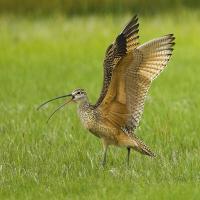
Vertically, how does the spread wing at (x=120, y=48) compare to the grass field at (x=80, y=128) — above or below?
above

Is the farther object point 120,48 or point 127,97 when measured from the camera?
point 127,97

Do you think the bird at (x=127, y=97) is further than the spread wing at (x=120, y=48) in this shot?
Yes

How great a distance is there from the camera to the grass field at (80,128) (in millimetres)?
8258

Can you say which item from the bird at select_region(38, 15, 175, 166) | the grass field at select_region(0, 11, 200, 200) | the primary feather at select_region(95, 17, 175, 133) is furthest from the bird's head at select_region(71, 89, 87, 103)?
the grass field at select_region(0, 11, 200, 200)

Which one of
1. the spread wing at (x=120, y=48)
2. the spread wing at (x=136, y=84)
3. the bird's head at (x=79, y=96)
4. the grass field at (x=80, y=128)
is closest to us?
the grass field at (x=80, y=128)

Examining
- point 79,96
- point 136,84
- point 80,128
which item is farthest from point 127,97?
point 80,128

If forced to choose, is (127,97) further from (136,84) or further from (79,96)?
(79,96)

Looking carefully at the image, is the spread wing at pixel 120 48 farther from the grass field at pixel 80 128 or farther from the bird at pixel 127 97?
the grass field at pixel 80 128

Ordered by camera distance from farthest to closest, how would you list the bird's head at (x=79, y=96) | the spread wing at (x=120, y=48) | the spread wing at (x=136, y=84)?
the bird's head at (x=79, y=96) < the spread wing at (x=136, y=84) < the spread wing at (x=120, y=48)

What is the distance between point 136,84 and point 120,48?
1.45ft

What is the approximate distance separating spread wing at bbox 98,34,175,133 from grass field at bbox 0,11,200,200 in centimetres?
52

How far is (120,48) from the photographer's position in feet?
29.7

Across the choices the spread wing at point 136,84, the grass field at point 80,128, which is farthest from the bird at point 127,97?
the grass field at point 80,128

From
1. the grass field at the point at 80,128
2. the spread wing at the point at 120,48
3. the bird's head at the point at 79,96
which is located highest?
the spread wing at the point at 120,48
